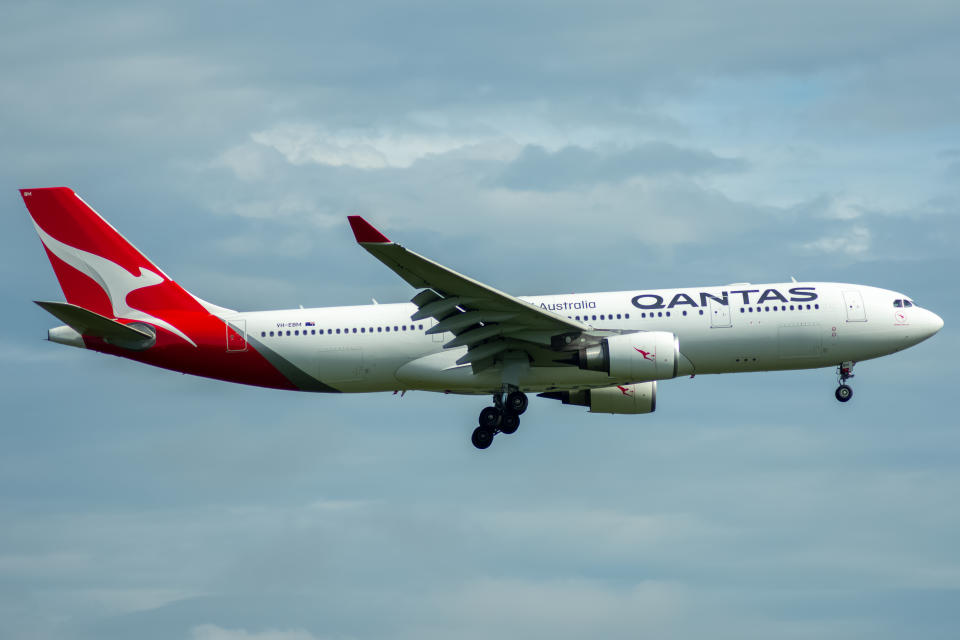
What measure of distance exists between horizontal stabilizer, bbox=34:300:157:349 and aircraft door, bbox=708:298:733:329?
19.2 metres

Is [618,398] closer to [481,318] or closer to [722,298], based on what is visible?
[722,298]

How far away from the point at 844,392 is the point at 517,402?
1159 centimetres

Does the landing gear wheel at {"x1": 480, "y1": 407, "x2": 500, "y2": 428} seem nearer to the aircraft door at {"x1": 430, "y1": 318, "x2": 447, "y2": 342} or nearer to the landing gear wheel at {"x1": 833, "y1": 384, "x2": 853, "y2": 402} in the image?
the aircraft door at {"x1": 430, "y1": 318, "x2": 447, "y2": 342}

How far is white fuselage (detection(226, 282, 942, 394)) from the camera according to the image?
43.3 m

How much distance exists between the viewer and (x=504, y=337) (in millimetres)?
43219

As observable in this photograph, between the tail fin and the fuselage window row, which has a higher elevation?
the tail fin

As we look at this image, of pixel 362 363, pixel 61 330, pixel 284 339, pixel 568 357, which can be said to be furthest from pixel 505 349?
pixel 61 330

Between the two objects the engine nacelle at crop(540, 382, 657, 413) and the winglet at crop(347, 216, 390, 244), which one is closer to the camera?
the winglet at crop(347, 216, 390, 244)

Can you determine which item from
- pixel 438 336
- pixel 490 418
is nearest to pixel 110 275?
pixel 438 336

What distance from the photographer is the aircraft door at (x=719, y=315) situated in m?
43.1

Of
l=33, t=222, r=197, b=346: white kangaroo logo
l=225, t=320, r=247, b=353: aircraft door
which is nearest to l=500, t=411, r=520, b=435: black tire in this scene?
l=225, t=320, r=247, b=353: aircraft door

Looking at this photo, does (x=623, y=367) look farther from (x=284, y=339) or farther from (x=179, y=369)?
(x=179, y=369)

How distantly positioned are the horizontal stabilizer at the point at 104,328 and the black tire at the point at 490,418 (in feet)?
38.6

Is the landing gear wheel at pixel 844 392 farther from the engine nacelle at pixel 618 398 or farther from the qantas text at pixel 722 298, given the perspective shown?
the engine nacelle at pixel 618 398
